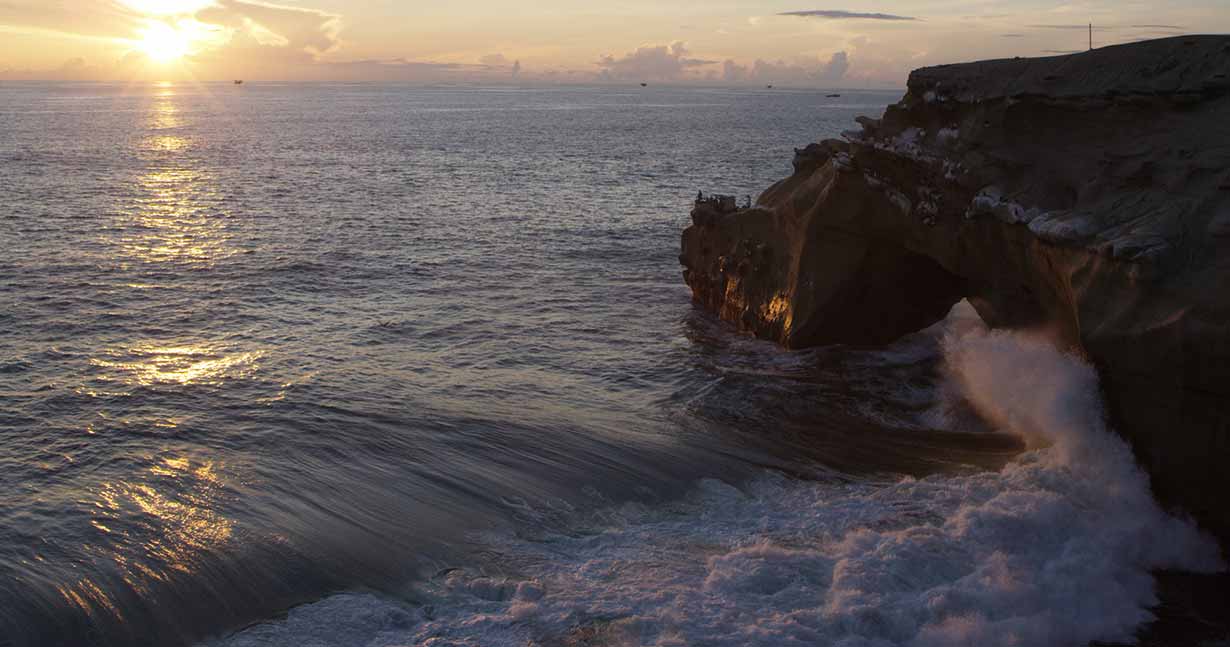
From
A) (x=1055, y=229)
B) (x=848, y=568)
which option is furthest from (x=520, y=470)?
(x=1055, y=229)

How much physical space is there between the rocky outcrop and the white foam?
47.0 inches

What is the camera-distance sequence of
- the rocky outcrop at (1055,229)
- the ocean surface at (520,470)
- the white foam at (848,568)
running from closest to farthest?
the white foam at (848,568) < the ocean surface at (520,470) < the rocky outcrop at (1055,229)

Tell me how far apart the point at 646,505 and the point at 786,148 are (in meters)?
77.0

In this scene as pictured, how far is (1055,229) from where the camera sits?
16047mm

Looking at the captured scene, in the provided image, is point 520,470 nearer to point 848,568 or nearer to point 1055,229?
point 848,568

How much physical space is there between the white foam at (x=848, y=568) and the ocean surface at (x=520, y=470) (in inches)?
1.9

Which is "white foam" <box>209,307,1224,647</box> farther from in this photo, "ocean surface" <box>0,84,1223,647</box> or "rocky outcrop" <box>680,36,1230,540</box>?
"rocky outcrop" <box>680,36,1230,540</box>

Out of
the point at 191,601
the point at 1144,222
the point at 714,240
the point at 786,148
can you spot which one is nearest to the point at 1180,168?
the point at 1144,222

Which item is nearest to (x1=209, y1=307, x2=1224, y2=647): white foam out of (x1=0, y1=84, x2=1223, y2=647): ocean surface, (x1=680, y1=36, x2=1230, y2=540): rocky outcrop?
(x1=0, y1=84, x2=1223, y2=647): ocean surface

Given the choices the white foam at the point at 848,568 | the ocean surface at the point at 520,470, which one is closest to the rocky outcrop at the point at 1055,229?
the ocean surface at the point at 520,470

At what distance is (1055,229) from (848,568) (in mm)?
6560

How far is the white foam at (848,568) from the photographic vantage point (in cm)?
1259

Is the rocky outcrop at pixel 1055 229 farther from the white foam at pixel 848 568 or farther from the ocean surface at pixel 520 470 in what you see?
the white foam at pixel 848 568

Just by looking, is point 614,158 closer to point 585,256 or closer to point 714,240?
point 585,256
